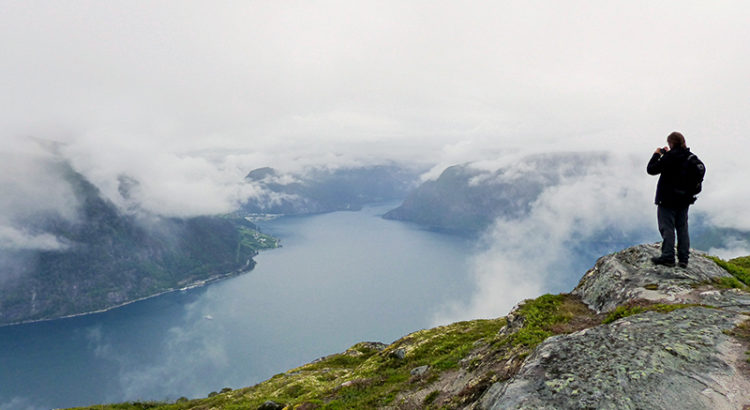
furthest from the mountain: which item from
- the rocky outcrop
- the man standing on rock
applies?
the man standing on rock

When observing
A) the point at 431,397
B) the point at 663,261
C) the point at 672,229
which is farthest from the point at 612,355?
the point at 663,261

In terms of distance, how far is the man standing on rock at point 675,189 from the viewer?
14273 mm

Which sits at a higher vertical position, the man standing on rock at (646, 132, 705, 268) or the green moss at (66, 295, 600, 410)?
the man standing on rock at (646, 132, 705, 268)

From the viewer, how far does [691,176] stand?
14.2 m

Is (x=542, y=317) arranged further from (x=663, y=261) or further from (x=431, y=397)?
(x=431, y=397)

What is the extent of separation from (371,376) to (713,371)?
17.0 meters

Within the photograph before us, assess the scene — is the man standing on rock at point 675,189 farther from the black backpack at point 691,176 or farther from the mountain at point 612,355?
the mountain at point 612,355

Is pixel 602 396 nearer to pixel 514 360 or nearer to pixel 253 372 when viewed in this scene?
pixel 514 360

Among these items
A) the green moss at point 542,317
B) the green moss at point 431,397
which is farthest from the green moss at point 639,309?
the green moss at point 431,397

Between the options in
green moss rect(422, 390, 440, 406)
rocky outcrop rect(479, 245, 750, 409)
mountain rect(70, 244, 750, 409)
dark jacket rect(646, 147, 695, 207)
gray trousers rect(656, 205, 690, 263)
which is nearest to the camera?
rocky outcrop rect(479, 245, 750, 409)

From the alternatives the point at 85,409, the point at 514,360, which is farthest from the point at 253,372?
the point at 514,360

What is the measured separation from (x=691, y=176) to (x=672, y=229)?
279 cm

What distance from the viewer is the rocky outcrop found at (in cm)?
771

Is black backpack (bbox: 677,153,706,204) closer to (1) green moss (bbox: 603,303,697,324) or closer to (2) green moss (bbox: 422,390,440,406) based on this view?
(1) green moss (bbox: 603,303,697,324)
